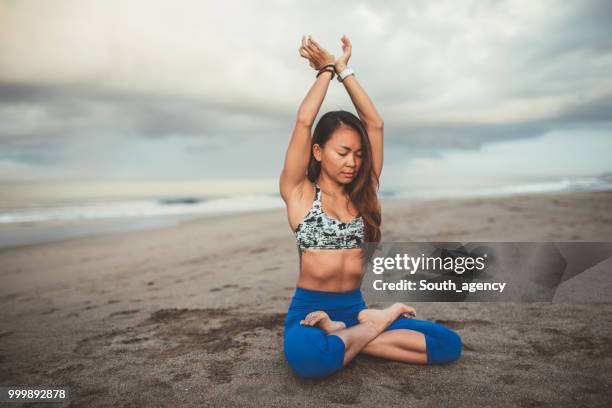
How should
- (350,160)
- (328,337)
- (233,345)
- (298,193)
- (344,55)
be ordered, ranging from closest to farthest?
1. (328,337)
2. (350,160)
3. (298,193)
4. (344,55)
5. (233,345)

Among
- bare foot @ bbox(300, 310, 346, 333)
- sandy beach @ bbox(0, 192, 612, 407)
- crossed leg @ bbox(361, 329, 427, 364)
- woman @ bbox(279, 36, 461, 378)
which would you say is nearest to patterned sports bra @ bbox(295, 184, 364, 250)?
woman @ bbox(279, 36, 461, 378)

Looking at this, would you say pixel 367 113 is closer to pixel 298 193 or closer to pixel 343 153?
pixel 343 153

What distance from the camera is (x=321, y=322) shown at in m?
2.68

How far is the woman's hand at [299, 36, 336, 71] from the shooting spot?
2877 mm

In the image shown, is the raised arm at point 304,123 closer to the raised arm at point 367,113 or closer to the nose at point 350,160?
the raised arm at point 367,113

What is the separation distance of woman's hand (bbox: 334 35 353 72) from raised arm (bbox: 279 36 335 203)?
5 centimetres

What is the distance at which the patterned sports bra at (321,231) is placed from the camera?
9.21ft

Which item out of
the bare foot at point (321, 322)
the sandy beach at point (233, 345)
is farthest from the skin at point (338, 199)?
the sandy beach at point (233, 345)

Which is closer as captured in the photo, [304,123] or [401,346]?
[304,123]

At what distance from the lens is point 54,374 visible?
2.90 metres

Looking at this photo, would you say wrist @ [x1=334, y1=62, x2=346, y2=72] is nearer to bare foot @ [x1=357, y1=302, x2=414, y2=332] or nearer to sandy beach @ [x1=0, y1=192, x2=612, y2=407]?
bare foot @ [x1=357, y1=302, x2=414, y2=332]

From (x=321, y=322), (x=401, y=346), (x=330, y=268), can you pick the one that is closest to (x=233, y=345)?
(x=321, y=322)

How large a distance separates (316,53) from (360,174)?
94cm

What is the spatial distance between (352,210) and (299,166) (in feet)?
1.73
